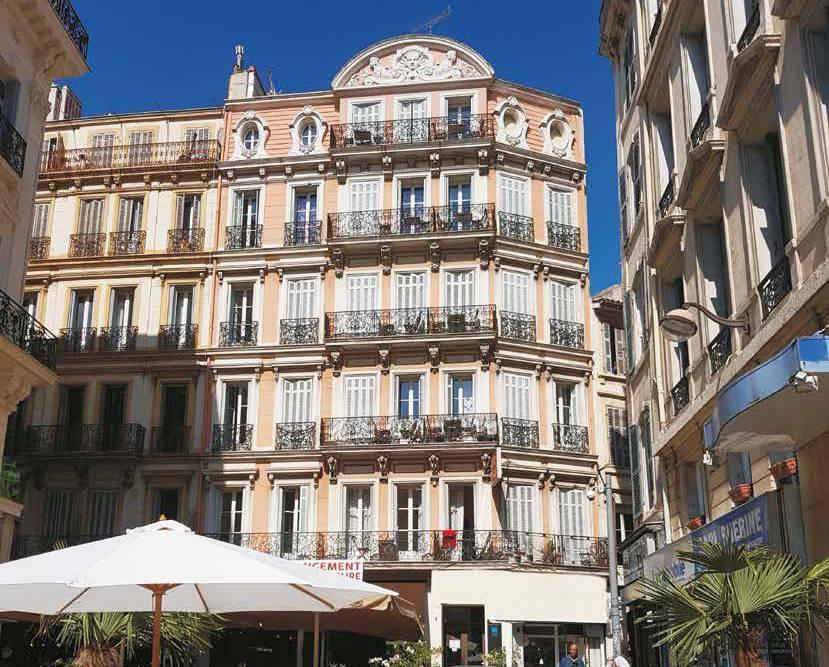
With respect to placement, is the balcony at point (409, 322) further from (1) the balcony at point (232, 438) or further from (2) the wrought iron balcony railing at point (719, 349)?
(2) the wrought iron balcony railing at point (719, 349)

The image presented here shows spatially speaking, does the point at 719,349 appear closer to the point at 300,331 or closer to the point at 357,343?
the point at 357,343

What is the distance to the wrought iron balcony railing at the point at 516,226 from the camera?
31812 mm

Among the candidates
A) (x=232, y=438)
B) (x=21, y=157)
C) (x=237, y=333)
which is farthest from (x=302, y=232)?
(x=21, y=157)

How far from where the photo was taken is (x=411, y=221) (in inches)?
1259

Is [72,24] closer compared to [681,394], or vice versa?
[681,394]

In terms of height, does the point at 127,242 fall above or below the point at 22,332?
above

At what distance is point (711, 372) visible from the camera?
46.6ft

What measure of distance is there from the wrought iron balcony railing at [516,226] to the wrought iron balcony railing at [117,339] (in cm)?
1244

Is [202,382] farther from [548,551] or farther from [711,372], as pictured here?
[711,372]

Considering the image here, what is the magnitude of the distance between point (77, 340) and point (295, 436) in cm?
814

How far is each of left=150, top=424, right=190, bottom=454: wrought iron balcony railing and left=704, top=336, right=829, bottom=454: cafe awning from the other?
2320 centimetres

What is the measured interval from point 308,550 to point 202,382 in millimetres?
6457

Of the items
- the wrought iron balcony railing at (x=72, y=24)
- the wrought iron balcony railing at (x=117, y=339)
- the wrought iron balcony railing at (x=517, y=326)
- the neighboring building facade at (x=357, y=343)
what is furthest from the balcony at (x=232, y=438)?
the wrought iron balcony railing at (x=72, y=24)

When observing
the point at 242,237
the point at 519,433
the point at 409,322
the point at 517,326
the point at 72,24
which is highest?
the point at 242,237
